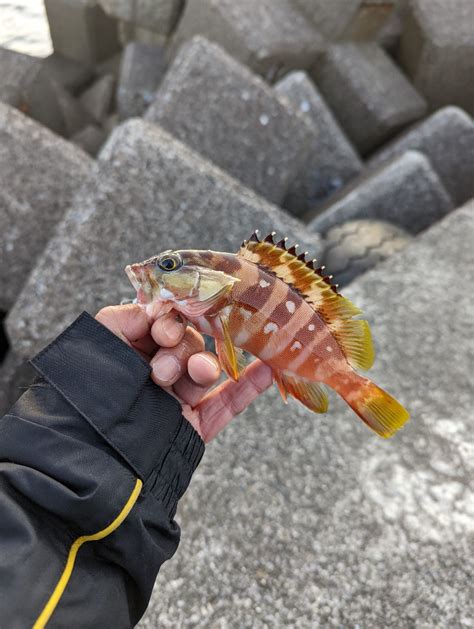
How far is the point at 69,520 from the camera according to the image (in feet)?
4.45

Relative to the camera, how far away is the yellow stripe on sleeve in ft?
3.96

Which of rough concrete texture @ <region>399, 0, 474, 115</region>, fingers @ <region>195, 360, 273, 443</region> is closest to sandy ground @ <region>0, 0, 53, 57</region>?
fingers @ <region>195, 360, 273, 443</region>

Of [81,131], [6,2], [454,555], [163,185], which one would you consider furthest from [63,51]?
[454,555]

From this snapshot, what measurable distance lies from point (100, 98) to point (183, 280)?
563 centimetres

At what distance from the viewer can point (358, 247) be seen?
3441 millimetres

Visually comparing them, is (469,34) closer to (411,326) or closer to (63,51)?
(411,326)

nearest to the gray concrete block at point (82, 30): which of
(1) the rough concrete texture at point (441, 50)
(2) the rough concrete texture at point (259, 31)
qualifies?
(2) the rough concrete texture at point (259, 31)

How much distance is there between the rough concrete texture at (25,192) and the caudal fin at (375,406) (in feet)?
7.65

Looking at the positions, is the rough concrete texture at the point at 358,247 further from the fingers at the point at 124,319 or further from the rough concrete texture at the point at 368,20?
the rough concrete texture at the point at 368,20

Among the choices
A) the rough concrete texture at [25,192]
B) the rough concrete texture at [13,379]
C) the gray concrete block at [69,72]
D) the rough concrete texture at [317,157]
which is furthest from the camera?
the gray concrete block at [69,72]

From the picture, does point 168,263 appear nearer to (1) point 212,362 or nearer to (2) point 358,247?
(1) point 212,362

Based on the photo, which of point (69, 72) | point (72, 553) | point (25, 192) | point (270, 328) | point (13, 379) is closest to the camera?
point (72, 553)

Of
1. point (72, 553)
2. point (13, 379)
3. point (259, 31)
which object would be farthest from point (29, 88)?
point (72, 553)

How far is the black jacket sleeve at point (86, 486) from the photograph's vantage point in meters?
1.25
